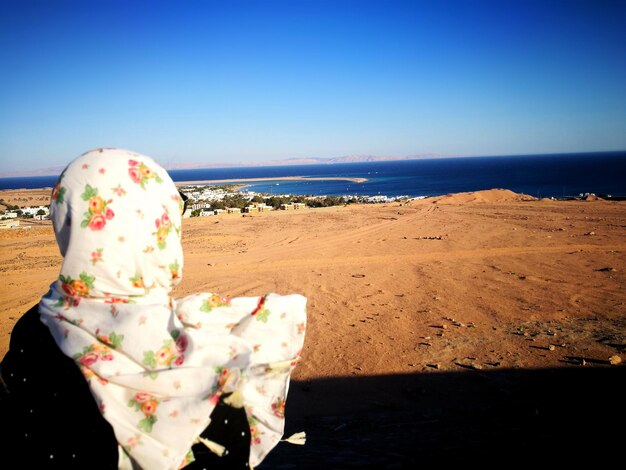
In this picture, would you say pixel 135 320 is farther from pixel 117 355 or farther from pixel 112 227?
pixel 112 227

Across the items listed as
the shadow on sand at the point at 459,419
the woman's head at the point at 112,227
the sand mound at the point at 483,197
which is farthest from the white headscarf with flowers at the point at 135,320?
the sand mound at the point at 483,197

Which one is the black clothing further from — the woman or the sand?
the sand

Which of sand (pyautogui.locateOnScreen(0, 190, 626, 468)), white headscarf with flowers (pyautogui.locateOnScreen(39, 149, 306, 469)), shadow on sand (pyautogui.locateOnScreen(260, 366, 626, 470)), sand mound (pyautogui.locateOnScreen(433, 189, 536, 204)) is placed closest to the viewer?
white headscarf with flowers (pyautogui.locateOnScreen(39, 149, 306, 469))

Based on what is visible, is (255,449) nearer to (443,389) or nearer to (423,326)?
(443,389)

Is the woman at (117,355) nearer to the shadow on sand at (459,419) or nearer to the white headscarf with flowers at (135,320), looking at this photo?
the white headscarf with flowers at (135,320)

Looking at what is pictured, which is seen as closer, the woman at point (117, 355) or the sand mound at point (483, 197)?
the woman at point (117, 355)

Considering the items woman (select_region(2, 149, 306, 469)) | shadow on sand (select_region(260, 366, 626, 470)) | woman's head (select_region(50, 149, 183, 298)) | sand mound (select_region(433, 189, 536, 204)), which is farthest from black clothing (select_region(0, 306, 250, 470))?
sand mound (select_region(433, 189, 536, 204))
